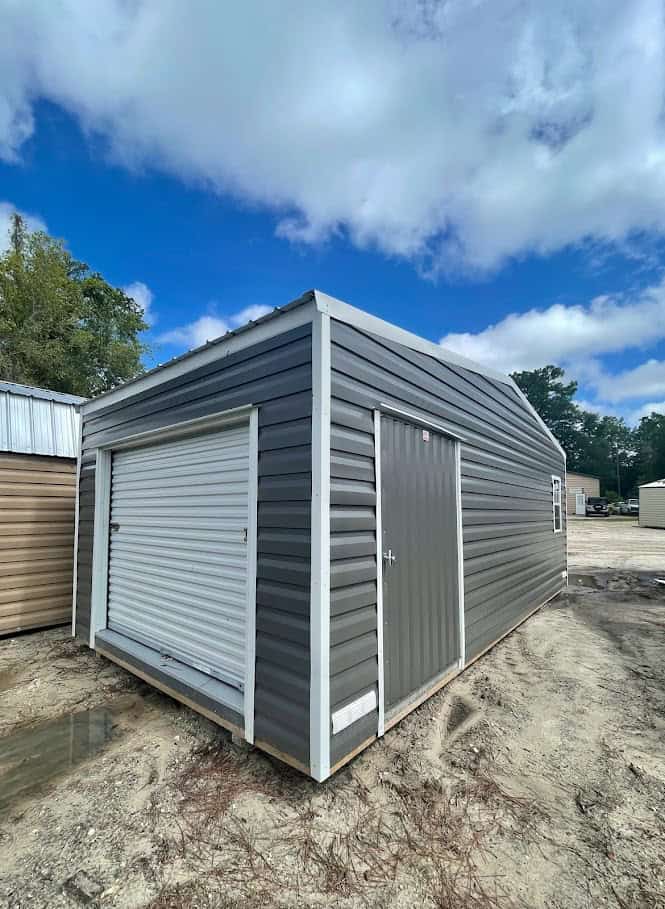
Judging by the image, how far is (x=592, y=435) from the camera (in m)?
46.1

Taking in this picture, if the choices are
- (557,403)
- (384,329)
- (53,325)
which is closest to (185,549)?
(384,329)

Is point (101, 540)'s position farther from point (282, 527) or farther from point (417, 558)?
point (417, 558)

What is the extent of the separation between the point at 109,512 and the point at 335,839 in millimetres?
3720

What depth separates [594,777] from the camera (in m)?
2.26

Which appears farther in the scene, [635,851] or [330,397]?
[330,397]

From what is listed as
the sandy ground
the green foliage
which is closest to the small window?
the sandy ground

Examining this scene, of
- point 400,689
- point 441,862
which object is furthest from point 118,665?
point 441,862

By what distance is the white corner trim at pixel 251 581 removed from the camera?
235 centimetres

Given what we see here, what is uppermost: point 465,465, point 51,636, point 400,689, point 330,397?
point 330,397

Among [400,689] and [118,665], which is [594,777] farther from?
[118,665]

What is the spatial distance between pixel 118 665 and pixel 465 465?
394 centimetres

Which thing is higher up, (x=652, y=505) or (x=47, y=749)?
(x=652, y=505)

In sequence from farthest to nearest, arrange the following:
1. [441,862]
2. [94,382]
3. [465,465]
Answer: [94,382] → [465,465] → [441,862]

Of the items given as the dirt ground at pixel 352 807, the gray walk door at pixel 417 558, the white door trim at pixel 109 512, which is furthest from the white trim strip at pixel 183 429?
the dirt ground at pixel 352 807
